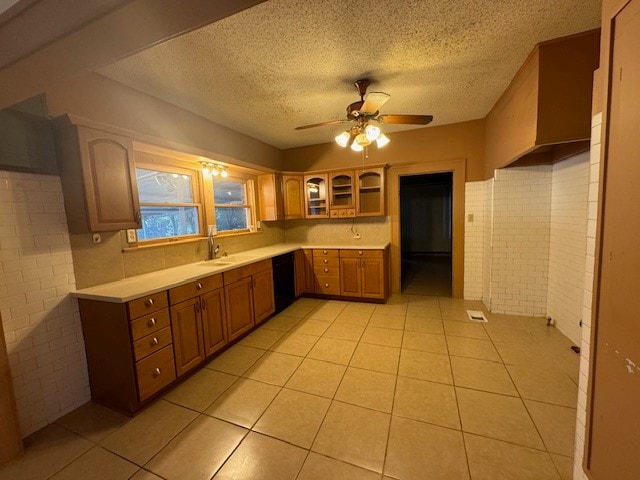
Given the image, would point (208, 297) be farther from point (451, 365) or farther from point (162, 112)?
point (451, 365)

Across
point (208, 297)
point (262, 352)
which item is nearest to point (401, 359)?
point (262, 352)

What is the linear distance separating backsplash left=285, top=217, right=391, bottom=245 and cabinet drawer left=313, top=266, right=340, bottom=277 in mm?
622

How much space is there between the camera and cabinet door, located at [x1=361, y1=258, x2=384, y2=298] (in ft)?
12.2

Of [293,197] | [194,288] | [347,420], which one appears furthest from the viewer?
[293,197]

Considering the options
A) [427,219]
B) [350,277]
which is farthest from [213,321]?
[427,219]

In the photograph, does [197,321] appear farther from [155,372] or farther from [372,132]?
[372,132]

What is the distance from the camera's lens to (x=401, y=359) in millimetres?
2369

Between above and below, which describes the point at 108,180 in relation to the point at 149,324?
above

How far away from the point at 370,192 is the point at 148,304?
3.38 m

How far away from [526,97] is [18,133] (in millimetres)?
3793

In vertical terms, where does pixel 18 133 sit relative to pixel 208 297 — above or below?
above

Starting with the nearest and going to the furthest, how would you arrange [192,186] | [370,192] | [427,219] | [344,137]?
1. [344,137]
2. [192,186]
3. [370,192]
4. [427,219]

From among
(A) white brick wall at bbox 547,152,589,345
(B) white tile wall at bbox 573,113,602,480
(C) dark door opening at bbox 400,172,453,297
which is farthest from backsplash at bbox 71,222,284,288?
(C) dark door opening at bbox 400,172,453,297

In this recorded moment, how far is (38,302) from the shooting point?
1734 millimetres
